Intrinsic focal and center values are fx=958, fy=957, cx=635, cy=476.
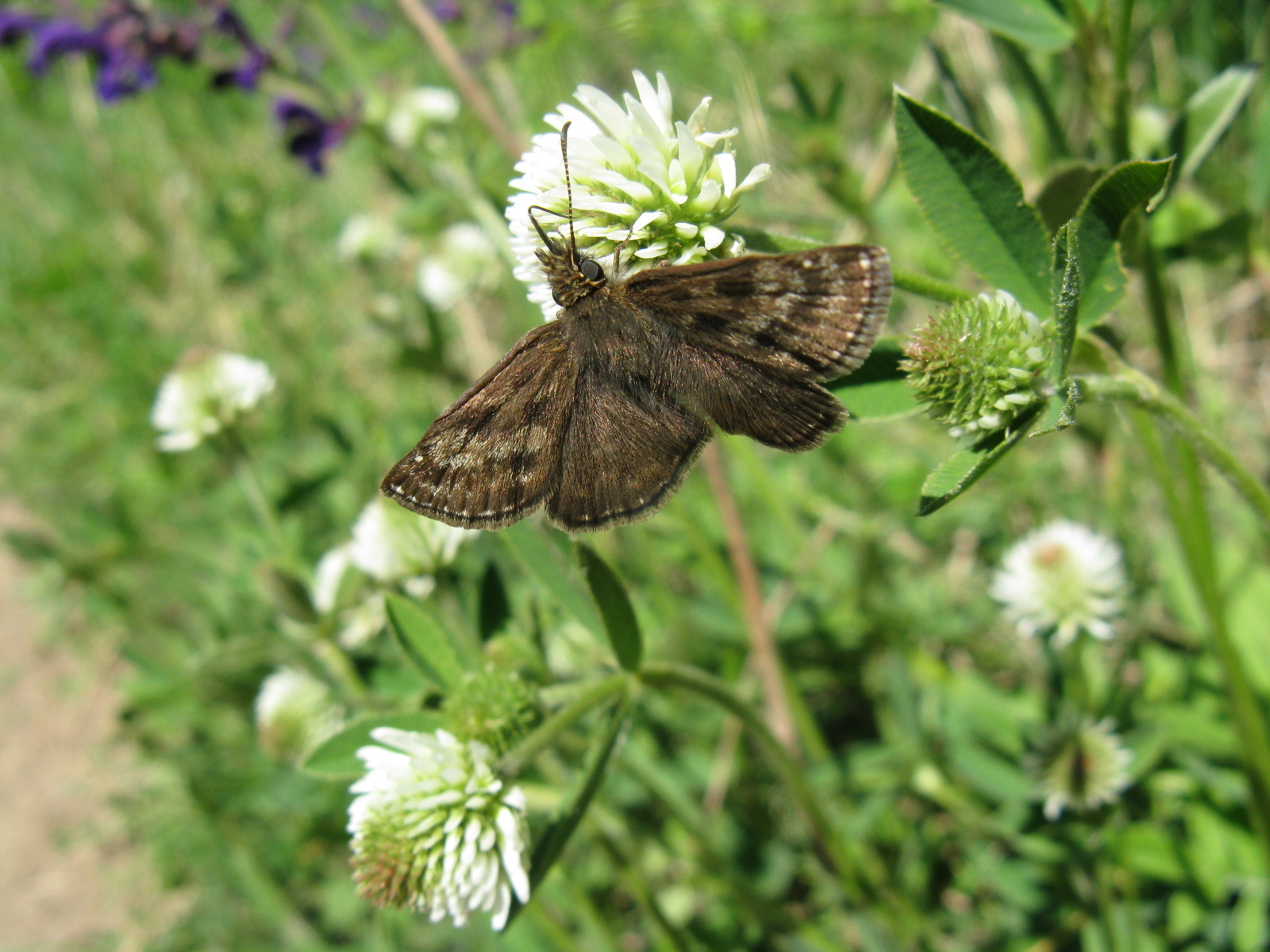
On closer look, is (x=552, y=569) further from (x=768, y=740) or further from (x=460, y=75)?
(x=460, y=75)

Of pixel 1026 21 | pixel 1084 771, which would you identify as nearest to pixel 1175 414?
pixel 1026 21

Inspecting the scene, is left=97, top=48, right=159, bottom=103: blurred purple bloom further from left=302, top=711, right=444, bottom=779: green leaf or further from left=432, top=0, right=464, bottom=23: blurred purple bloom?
left=302, top=711, right=444, bottom=779: green leaf

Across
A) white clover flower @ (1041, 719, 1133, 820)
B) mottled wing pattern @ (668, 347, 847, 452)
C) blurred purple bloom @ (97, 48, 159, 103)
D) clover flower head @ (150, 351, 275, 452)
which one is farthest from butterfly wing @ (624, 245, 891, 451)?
blurred purple bloom @ (97, 48, 159, 103)

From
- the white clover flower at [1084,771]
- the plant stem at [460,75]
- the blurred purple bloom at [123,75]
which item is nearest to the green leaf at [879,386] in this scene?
the white clover flower at [1084,771]

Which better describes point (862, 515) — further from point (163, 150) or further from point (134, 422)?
point (163, 150)

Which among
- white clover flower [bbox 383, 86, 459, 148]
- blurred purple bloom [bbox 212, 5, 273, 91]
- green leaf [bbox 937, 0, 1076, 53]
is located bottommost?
green leaf [bbox 937, 0, 1076, 53]

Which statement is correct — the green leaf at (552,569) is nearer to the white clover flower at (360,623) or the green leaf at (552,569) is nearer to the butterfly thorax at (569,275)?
the butterfly thorax at (569,275)

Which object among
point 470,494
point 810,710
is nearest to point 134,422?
point 810,710

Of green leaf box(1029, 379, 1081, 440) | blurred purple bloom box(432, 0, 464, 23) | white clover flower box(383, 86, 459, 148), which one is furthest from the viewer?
blurred purple bloom box(432, 0, 464, 23)
